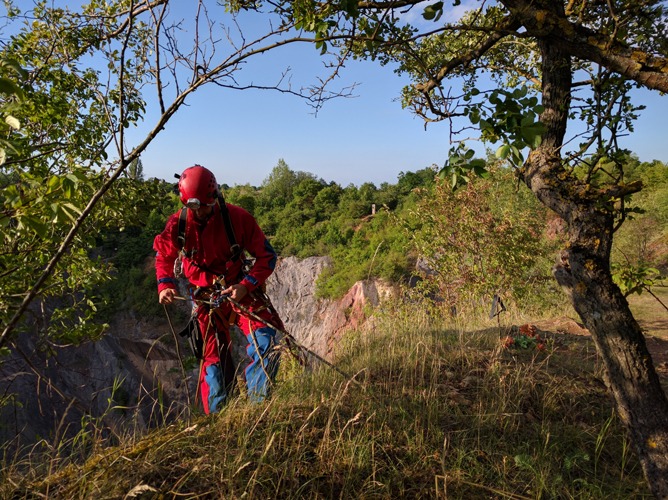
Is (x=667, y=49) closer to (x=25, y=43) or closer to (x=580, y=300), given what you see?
(x=580, y=300)

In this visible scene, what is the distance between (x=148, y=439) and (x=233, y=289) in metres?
1.29

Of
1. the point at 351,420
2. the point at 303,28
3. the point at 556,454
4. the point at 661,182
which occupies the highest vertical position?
the point at 661,182

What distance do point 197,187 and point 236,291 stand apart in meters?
0.94

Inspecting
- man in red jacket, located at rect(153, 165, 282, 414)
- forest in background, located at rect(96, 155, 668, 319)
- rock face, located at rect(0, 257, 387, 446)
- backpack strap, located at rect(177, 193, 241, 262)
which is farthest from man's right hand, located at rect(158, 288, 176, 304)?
rock face, located at rect(0, 257, 387, 446)

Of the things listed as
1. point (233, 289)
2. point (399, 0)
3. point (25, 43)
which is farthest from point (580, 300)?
point (25, 43)

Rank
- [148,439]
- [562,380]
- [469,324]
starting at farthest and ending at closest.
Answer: [469,324], [562,380], [148,439]

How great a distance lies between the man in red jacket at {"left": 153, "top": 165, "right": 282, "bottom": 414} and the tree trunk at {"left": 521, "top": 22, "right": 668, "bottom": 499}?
2.27m

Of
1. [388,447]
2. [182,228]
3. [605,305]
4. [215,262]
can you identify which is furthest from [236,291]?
[605,305]

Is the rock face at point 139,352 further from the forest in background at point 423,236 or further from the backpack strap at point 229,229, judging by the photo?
the backpack strap at point 229,229

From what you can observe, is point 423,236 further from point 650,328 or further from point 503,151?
point 503,151

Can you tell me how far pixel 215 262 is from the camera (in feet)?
12.2

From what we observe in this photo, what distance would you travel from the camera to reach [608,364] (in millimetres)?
2402

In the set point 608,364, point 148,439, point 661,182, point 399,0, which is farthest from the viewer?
point 661,182

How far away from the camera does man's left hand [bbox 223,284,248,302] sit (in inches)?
129
